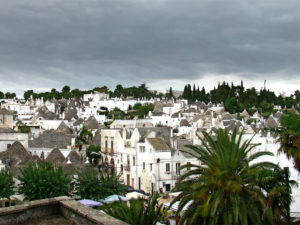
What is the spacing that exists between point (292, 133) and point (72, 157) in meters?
36.0

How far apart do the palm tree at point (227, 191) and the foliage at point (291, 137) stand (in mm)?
1949

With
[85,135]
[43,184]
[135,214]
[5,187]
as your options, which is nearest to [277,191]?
[135,214]

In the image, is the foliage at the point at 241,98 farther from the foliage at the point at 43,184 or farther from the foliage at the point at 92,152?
the foliage at the point at 43,184

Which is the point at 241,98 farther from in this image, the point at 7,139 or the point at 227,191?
the point at 227,191

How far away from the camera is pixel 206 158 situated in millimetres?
17859

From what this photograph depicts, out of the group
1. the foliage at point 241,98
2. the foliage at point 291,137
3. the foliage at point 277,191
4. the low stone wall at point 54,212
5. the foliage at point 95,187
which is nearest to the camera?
the low stone wall at point 54,212

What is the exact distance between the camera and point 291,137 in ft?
64.8

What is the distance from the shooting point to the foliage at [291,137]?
1923 cm

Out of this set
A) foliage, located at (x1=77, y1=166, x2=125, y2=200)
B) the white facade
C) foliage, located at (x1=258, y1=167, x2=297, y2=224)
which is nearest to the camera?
foliage, located at (x1=258, y1=167, x2=297, y2=224)

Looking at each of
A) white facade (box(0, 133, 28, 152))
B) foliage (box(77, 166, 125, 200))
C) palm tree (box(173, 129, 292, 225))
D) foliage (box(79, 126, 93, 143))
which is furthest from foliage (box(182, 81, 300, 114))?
palm tree (box(173, 129, 292, 225))

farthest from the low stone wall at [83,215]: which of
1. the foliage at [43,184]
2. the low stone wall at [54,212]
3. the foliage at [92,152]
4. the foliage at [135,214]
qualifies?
the foliage at [92,152]

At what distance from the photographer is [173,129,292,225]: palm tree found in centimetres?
1592

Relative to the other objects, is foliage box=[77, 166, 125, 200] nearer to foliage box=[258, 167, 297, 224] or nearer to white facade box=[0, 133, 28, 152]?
foliage box=[258, 167, 297, 224]

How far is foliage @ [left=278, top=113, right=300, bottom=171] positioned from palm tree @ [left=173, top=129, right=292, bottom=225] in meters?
1.95
